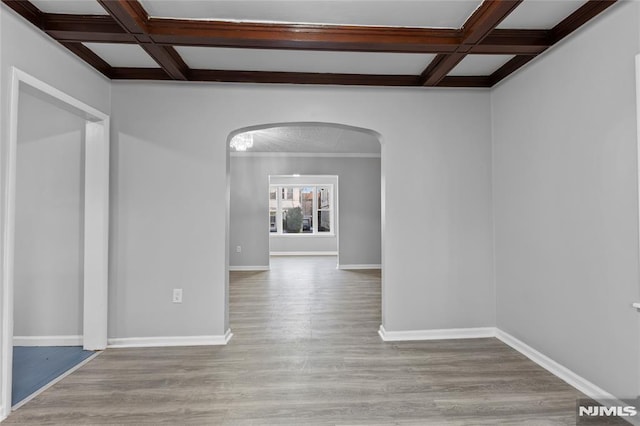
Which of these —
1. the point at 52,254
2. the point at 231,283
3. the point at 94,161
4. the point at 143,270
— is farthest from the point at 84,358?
the point at 231,283

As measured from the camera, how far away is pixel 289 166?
736 centimetres

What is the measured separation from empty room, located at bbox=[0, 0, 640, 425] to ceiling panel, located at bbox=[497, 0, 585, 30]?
1cm

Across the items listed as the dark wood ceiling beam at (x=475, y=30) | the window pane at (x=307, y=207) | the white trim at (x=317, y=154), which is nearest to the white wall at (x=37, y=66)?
the dark wood ceiling beam at (x=475, y=30)

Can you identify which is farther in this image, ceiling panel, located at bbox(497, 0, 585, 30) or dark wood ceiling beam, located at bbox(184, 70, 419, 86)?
dark wood ceiling beam, located at bbox(184, 70, 419, 86)

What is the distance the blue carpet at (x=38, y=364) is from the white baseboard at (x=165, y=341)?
0.22m

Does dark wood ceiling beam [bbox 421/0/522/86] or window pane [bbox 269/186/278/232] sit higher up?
dark wood ceiling beam [bbox 421/0/522/86]

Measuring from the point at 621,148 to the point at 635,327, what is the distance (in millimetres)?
1055

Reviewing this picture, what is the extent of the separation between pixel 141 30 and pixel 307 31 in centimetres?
110

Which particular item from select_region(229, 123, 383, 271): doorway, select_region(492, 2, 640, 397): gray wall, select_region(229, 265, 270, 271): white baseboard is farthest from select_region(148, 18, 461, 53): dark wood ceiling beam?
select_region(229, 265, 270, 271): white baseboard

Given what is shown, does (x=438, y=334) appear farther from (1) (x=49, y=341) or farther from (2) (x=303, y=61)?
(1) (x=49, y=341)

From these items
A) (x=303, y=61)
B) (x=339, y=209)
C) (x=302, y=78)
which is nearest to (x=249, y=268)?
(x=339, y=209)

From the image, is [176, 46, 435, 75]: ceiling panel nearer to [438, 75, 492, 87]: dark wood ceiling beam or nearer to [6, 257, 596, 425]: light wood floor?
[438, 75, 492, 87]: dark wood ceiling beam

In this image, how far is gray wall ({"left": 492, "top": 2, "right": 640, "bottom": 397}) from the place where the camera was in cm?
191

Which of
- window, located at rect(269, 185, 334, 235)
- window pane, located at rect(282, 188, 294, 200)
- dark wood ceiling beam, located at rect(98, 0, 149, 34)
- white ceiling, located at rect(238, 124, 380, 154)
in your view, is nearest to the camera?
dark wood ceiling beam, located at rect(98, 0, 149, 34)
